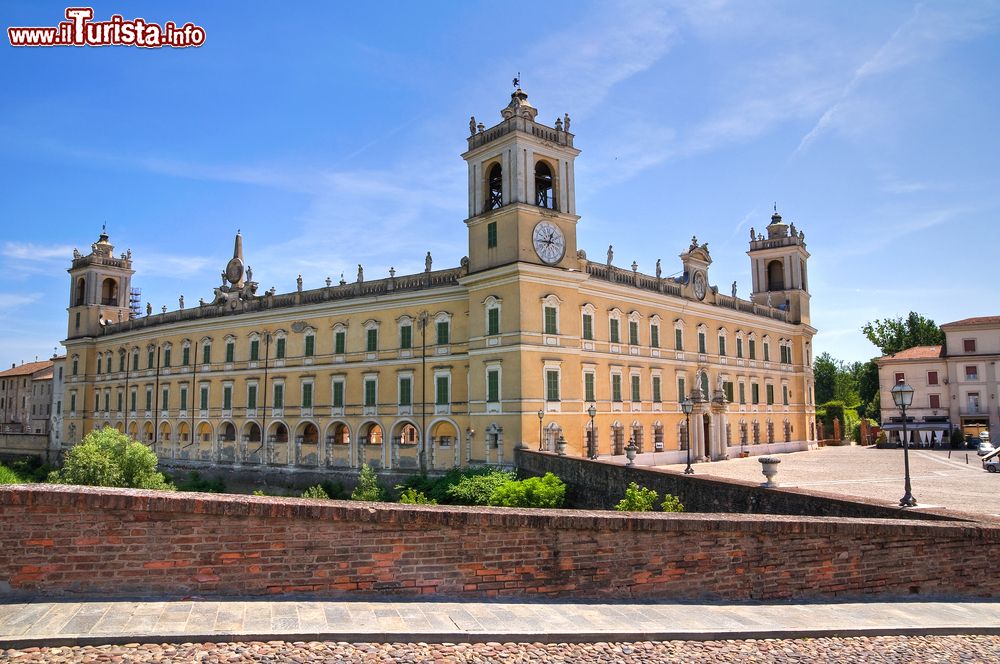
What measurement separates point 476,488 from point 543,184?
45.9 feet

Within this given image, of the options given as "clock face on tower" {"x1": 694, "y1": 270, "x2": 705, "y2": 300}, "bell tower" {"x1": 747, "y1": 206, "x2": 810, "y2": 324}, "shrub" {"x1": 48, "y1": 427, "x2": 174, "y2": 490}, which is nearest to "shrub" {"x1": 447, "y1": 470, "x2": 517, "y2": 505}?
"shrub" {"x1": 48, "y1": 427, "x2": 174, "y2": 490}

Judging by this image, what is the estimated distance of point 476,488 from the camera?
90.6ft

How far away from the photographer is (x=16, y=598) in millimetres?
7445

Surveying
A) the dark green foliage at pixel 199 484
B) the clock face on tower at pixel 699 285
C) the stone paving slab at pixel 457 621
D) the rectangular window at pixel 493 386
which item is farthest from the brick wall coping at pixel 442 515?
the dark green foliage at pixel 199 484

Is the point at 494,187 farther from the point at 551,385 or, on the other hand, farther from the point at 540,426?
the point at 540,426

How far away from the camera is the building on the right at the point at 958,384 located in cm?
5275

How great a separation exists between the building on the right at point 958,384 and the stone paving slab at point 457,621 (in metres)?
50.5

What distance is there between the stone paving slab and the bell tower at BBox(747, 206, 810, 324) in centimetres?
4683

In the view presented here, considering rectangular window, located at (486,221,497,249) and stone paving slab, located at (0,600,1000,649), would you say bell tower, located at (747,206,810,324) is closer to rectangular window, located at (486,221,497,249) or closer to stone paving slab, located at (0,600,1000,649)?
rectangular window, located at (486,221,497,249)

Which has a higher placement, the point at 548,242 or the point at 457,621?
the point at 548,242

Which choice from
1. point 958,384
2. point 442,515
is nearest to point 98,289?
point 442,515

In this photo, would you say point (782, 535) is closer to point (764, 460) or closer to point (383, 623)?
point (383, 623)

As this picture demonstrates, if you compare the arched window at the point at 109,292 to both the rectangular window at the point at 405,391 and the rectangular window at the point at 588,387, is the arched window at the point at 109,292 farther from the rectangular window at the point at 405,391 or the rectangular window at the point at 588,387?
the rectangular window at the point at 588,387

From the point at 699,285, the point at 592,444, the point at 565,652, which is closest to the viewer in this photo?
the point at 565,652
